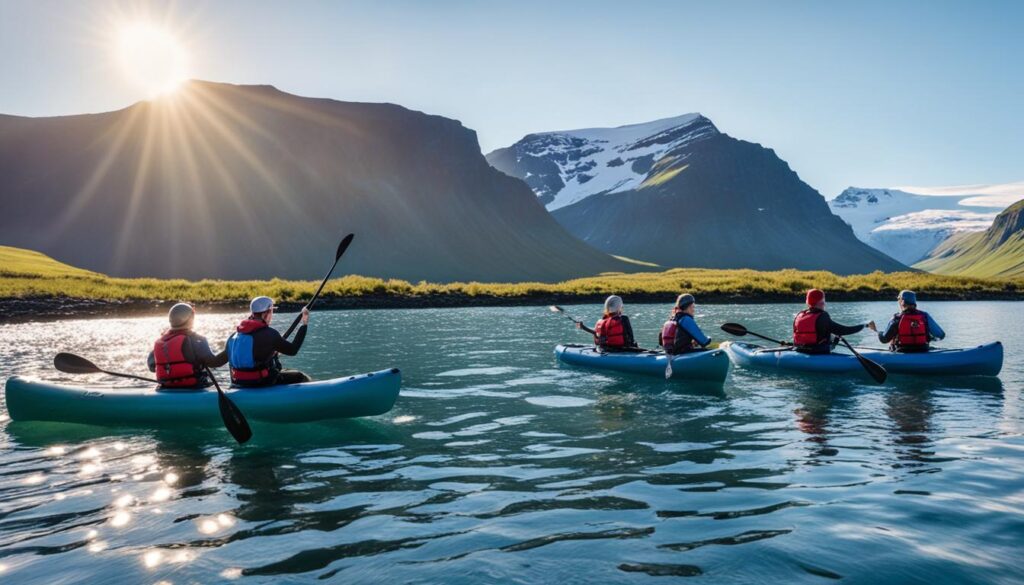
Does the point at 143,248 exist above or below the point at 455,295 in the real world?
above

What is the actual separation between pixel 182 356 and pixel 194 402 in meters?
0.81

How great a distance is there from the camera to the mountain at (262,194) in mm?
99875

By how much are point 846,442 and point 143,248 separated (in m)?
105

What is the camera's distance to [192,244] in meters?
101

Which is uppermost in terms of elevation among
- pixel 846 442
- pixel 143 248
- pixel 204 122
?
pixel 204 122

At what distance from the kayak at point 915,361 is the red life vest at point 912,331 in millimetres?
289

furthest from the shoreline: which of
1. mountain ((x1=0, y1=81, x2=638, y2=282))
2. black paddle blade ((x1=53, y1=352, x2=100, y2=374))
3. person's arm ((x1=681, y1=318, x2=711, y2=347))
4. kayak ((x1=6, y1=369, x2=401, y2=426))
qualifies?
mountain ((x1=0, y1=81, x2=638, y2=282))

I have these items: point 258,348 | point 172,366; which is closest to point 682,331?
point 258,348

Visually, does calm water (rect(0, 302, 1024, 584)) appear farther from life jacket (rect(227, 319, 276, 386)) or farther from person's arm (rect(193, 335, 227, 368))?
person's arm (rect(193, 335, 227, 368))

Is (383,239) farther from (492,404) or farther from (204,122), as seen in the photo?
(492,404)

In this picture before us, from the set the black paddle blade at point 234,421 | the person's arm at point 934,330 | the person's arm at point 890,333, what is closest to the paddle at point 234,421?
the black paddle blade at point 234,421

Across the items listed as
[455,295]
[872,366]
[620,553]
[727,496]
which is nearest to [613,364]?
[872,366]

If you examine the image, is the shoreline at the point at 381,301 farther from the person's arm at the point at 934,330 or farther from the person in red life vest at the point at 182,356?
the person's arm at the point at 934,330

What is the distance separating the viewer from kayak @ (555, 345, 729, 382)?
14.1 m
